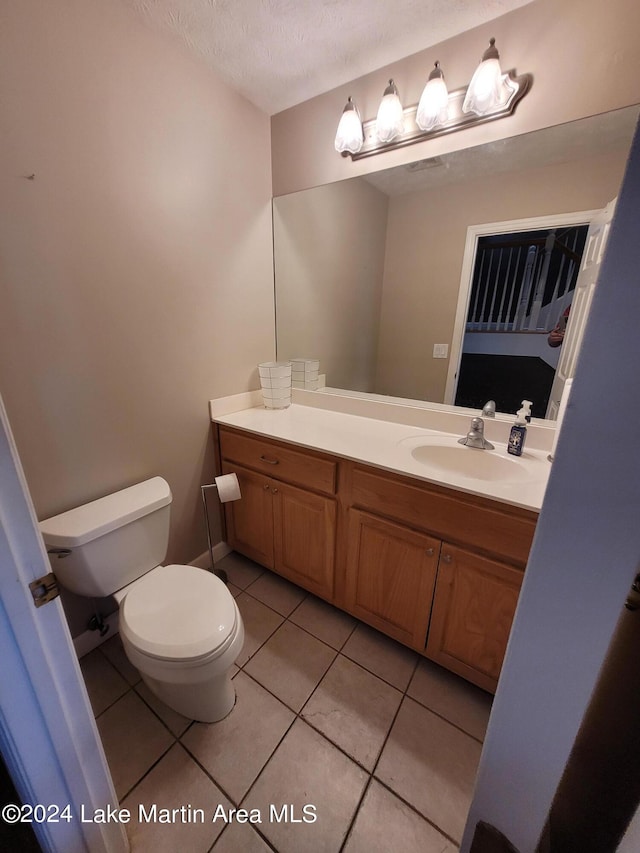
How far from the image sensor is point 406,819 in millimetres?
927

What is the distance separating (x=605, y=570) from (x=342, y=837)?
1.09 m

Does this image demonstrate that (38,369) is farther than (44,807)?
Yes

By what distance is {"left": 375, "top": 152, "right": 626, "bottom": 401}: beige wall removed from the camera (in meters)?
1.14

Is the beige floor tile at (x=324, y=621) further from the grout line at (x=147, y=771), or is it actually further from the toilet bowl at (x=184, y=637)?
the grout line at (x=147, y=771)

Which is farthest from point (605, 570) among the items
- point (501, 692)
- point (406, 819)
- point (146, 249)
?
point (146, 249)

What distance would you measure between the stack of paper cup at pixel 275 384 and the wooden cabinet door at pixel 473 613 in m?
1.13

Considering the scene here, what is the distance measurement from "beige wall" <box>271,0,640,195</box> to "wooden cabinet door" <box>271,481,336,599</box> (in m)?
1.51

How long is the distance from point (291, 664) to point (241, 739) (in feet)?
0.95

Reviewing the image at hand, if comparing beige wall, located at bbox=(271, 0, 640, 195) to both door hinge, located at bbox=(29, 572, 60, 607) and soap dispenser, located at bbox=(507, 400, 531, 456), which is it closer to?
soap dispenser, located at bbox=(507, 400, 531, 456)

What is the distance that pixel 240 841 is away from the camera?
0.88 meters

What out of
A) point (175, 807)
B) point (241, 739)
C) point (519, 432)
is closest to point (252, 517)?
point (241, 739)

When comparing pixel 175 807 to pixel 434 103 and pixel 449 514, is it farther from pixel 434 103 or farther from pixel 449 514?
pixel 434 103

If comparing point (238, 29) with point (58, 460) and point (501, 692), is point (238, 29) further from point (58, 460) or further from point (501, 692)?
point (501, 692)

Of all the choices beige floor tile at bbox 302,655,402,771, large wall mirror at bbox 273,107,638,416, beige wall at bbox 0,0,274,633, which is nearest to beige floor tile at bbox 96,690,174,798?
beige wall at bbox 0,0,274,633
